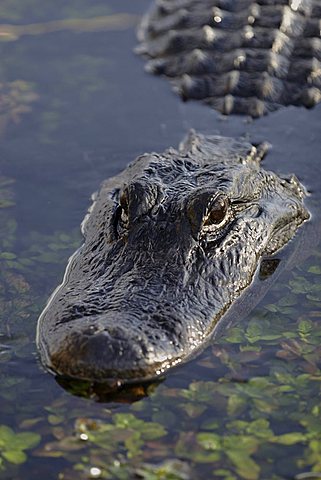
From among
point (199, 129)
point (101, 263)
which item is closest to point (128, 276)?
point (101, 263)

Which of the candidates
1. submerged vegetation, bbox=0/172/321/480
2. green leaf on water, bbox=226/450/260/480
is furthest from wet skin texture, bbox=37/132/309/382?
green leaf on water, bbox=226/450/260/480

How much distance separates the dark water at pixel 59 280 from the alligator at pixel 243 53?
5.5 inches

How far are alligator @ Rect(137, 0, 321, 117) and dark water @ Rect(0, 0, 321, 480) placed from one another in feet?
0.46

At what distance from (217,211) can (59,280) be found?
969mm

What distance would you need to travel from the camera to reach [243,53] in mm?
7168

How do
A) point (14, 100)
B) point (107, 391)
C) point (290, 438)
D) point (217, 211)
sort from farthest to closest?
point (14, 100)
point (217, 211)
point (107, 391)
point (290, 438)

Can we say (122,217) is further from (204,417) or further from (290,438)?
(290,438)

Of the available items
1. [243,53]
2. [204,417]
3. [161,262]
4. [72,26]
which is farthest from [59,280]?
[72,26]

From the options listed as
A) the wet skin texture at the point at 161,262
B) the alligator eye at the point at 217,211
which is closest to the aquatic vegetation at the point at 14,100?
the wet skin texture at the point at 161,262

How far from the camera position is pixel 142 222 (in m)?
4.96

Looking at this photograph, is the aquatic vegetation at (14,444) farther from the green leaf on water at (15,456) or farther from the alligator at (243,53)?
the alligator at (243,53)

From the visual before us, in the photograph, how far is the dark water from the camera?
4.09 meters

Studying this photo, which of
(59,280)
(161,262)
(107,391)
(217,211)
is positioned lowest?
(59,280)

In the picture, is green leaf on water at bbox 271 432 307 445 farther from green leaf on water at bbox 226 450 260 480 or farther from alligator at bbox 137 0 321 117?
alligator at bbox 137 0 321 117
